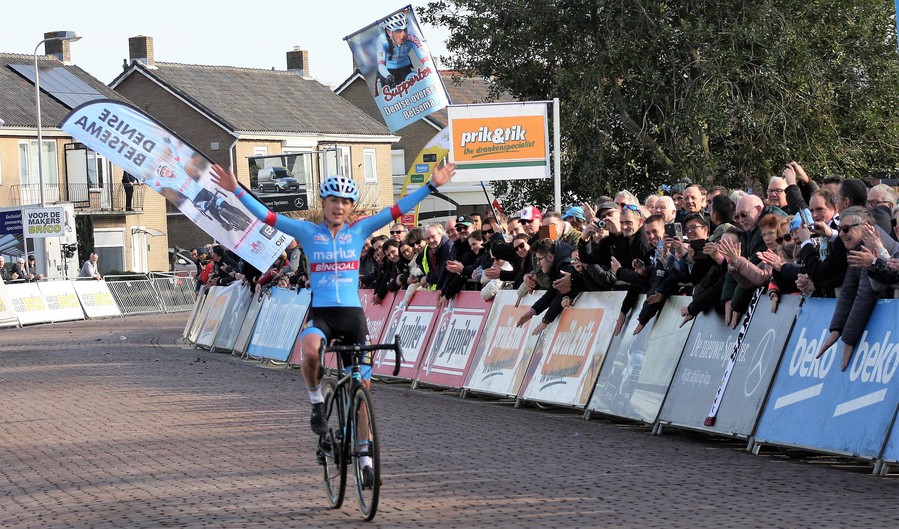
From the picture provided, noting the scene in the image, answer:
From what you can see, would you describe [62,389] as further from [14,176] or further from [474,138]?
[14,176]

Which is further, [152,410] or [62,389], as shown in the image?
[62,389]

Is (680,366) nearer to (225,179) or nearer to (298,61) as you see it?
(225,179)

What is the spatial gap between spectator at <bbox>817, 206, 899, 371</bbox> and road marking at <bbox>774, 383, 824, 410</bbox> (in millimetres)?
344

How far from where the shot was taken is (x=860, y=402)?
1009 centimetres

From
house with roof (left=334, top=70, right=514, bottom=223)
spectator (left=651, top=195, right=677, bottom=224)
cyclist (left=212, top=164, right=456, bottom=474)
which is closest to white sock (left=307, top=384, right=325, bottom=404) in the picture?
cyclist (left=212, top=164, right=456, bottom=474)

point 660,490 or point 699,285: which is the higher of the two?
point 699,285

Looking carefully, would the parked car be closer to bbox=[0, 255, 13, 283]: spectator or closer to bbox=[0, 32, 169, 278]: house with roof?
bbox=[0, 32, 169, 278]: house with roof

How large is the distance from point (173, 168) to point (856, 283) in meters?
14.6

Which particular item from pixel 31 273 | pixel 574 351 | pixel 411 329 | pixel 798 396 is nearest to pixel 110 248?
pixel 31 273

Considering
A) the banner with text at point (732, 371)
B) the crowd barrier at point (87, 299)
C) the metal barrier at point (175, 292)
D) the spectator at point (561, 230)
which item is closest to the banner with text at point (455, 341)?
the spectator at point (561, 230)

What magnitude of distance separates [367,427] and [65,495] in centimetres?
247

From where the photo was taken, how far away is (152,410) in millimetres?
15398

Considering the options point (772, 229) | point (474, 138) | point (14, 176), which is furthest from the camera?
point (14, 176)

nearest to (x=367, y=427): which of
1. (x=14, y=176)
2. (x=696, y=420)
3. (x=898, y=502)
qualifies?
(x=898, y=502)
